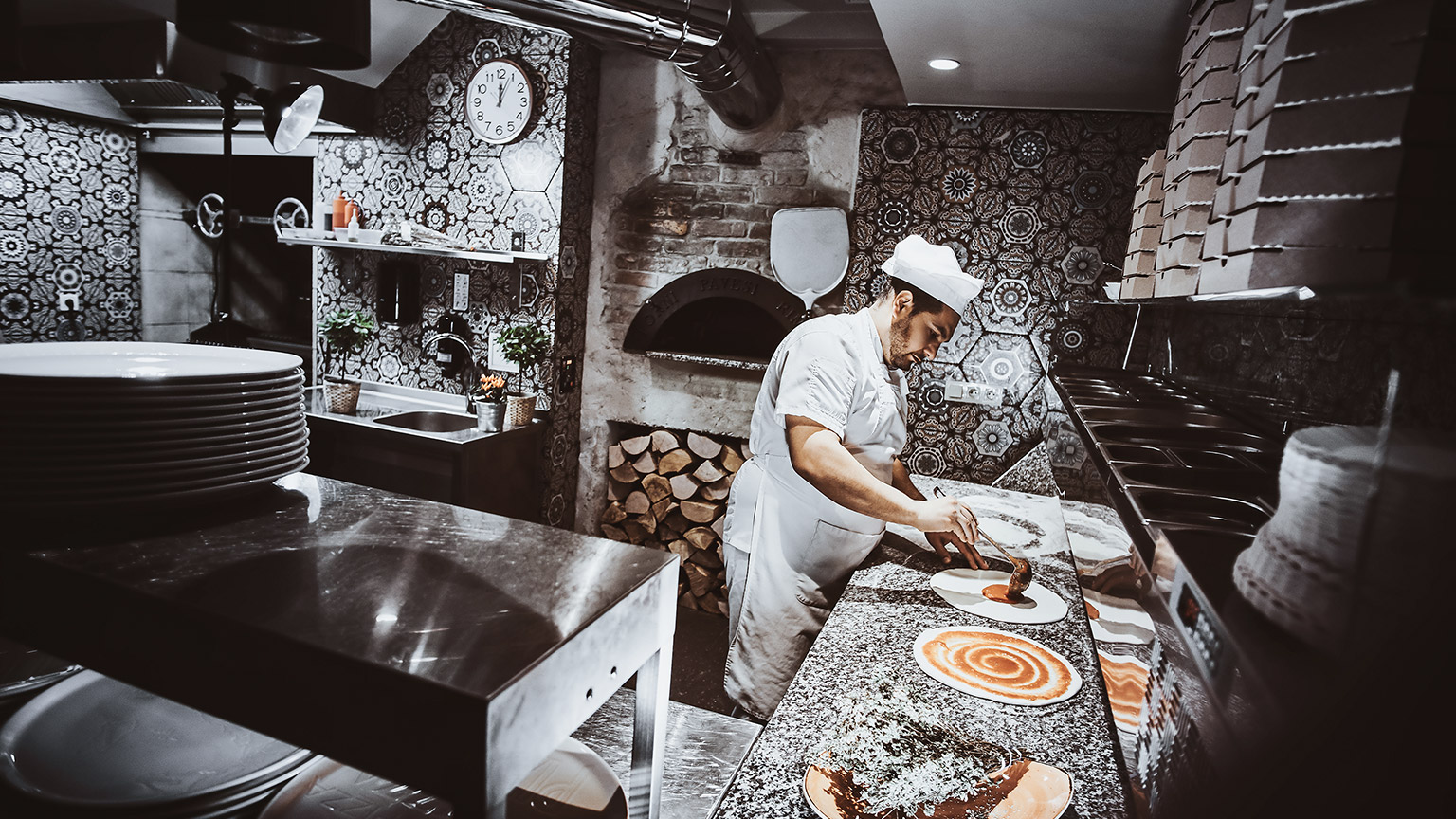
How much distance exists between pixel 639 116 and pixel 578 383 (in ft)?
5.22

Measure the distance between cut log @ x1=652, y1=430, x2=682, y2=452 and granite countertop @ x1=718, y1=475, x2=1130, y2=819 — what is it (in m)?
2.13

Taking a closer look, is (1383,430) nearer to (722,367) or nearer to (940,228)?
(940,228)

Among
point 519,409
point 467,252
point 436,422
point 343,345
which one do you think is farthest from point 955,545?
point 343,345

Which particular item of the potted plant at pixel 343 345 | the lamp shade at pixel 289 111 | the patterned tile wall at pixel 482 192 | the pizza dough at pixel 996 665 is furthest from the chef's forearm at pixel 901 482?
the potted plant at pixel 343 345

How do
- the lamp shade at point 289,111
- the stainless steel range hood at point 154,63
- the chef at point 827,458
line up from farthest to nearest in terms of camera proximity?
the stainless steel range hood at point 154,63
the lamp shade at point 289,111
the chef at point 827,458

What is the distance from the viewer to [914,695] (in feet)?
4.53

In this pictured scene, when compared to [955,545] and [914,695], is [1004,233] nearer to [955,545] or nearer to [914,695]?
[955,545]

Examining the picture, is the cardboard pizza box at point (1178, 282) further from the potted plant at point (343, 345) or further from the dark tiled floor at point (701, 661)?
the potted plant at point (343, 345)

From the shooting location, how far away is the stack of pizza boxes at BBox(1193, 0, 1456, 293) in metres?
0.63

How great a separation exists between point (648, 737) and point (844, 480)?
1.29 m

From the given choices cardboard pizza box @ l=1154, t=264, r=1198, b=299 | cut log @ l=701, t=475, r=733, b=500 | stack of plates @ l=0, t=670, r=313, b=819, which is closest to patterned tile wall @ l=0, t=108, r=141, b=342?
cut log @ l=701, t=475, r=733, b=500

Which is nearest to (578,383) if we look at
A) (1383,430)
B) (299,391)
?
(299,391)

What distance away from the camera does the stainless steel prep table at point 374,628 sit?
22.4 inches

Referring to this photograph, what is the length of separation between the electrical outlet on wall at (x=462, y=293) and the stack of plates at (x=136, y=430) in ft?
11.2
